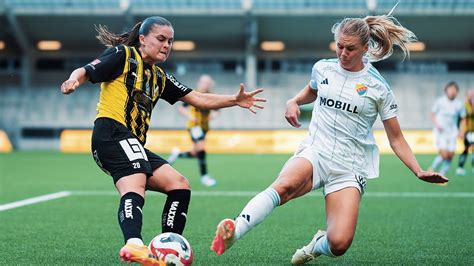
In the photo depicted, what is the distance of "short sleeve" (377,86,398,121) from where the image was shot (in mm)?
5512

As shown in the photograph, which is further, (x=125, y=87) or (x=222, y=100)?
(x=222, y=100)

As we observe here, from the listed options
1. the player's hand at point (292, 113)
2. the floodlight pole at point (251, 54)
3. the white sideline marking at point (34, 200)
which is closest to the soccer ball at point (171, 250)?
the player's hand at point (292, 113)

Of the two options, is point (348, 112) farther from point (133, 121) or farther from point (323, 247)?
point (133, 121)

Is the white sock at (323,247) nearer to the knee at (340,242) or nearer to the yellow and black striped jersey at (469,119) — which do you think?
the knee at (340,242)

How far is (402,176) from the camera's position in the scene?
55.6ft

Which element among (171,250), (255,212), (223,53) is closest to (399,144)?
(255,212)

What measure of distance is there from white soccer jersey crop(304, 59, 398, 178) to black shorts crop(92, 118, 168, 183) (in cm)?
131

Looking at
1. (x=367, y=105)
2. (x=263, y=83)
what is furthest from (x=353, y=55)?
(x=263, y=83)

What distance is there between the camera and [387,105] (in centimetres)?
553

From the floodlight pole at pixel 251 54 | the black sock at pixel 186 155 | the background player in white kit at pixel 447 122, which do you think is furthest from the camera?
the floodlight pole at pixel 251 54

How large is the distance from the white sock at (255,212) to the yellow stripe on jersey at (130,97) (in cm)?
110

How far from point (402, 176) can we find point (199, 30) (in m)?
A: 22.6

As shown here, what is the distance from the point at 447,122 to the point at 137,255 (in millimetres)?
14393

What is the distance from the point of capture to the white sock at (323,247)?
5.43 m
